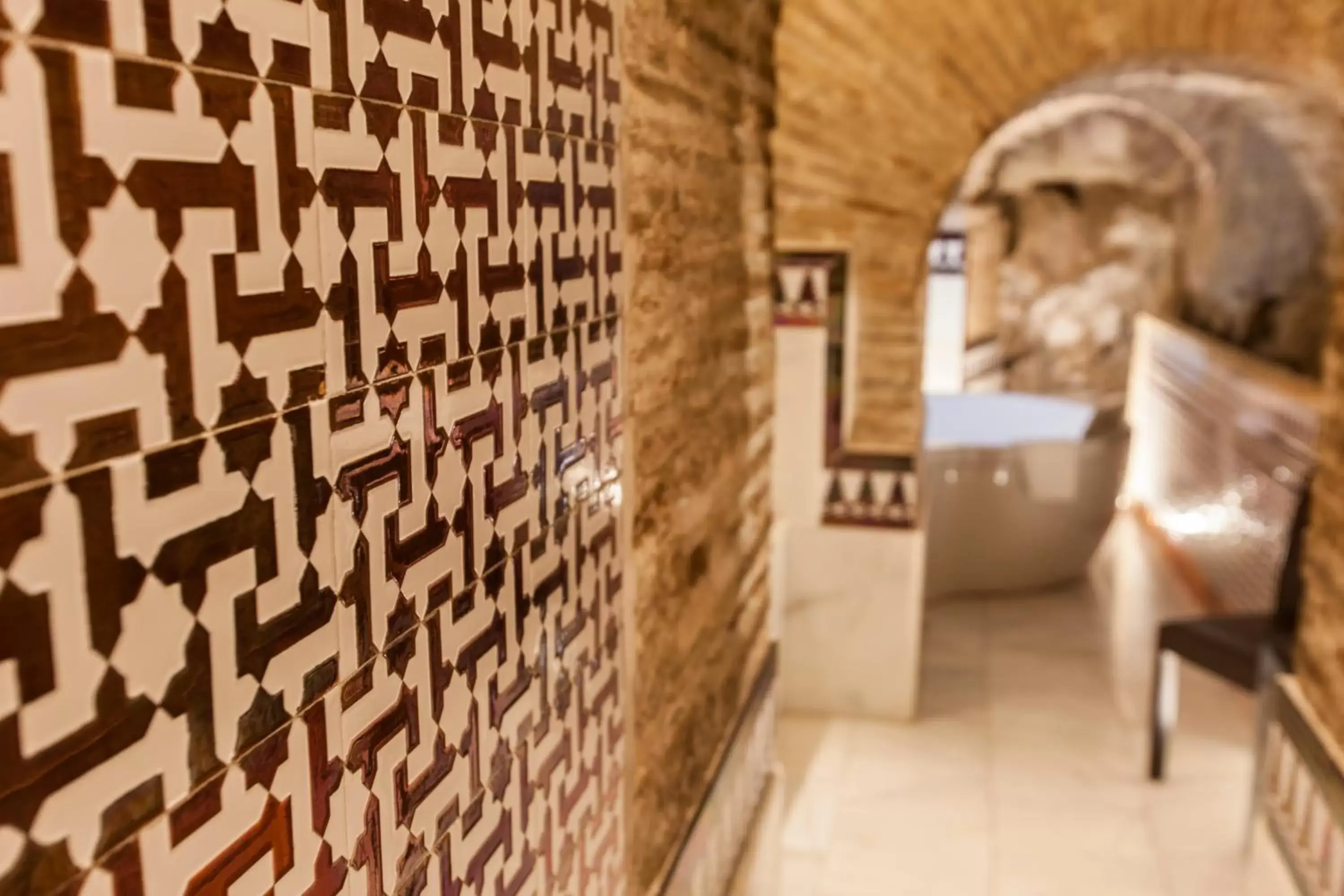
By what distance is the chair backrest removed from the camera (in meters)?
2.85

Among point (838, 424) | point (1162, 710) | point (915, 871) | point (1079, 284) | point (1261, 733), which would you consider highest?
point (1079, 284)

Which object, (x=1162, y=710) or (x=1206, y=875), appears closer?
(x=1206, y=875)

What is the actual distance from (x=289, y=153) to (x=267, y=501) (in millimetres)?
191

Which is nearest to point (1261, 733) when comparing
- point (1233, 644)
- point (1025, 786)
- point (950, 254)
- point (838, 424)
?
point (1233, 644)

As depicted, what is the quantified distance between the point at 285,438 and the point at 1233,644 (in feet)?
9.10

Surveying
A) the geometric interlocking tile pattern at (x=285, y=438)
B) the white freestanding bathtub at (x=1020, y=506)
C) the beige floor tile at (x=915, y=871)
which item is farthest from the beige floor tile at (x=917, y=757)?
the geometric interlocking tile pattern at (x=285, y=438)

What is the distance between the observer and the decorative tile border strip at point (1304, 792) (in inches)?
78.8

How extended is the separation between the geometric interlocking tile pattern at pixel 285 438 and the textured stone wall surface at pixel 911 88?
6.58 ft

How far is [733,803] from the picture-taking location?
2.03 m

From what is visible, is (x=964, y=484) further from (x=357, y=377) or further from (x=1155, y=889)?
(x=357, y=377)

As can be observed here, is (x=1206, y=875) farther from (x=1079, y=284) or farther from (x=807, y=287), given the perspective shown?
(x=1079, y=284)

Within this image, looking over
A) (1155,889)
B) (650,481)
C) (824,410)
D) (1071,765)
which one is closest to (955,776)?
(1071,765)

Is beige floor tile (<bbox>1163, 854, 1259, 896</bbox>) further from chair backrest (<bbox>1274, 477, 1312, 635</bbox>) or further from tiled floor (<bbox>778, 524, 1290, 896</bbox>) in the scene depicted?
chair backrest (<bbox>1274, 477, 1312, 635</bbox>)

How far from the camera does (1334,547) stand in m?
2.11
